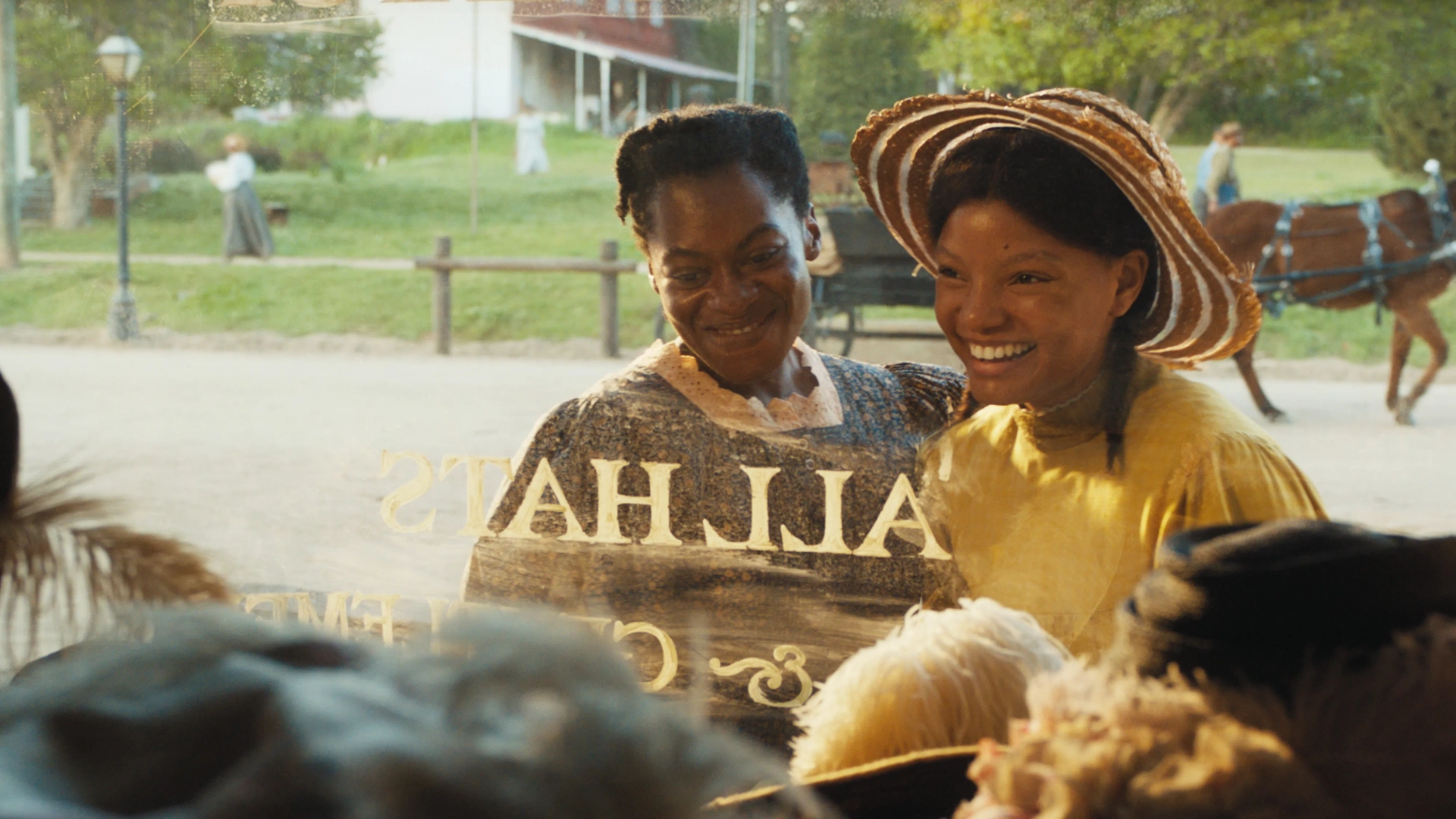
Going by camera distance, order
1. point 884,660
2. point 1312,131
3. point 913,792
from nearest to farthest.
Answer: point 913,792 < point 884,660 < point 1312,131

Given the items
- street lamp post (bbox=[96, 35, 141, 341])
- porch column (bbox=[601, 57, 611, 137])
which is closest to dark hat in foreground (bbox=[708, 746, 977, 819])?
porch column (bbox=[601, 57, 611, 137])

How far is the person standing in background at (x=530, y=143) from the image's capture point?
1948mm

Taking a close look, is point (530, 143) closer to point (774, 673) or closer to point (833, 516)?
point (833, 516)

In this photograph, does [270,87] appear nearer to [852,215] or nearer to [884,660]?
[852,215]

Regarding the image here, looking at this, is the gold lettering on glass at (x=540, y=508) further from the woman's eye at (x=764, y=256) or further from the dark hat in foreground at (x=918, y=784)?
the dark hat in foreground at (x=918, y=784)

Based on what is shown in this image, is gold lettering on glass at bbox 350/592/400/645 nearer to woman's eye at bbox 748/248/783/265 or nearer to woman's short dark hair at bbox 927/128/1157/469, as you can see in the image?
woman's eye at bbox 748/248/783/265

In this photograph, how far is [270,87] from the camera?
2.01 m

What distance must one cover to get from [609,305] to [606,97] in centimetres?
32

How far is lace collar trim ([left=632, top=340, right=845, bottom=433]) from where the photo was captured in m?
1.84

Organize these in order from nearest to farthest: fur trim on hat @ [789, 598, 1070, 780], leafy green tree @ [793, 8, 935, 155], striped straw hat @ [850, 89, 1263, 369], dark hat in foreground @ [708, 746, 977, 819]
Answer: dark hat in foreground @ [708, 746, 977, 819]
fur trim on hat @ [789, 598, 1070, 780]
striped straw hat @ [850, 89, 1263, 369]
leafy green tree @ [793, 8, 935, 155]

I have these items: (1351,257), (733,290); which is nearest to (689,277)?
(733,290)

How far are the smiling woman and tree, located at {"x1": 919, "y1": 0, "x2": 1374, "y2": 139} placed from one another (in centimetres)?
31

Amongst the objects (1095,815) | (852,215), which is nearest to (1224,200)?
(852,215)

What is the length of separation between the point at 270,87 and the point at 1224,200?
150 centimetres
